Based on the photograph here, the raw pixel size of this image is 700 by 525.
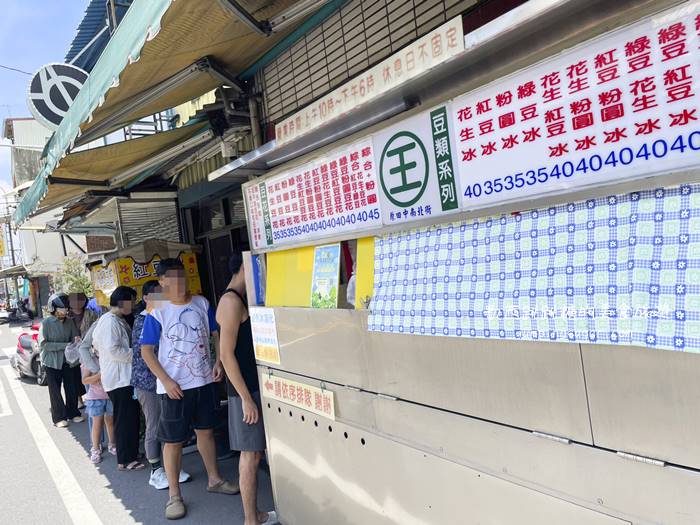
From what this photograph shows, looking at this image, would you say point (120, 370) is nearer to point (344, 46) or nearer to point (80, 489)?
point (80, 489)

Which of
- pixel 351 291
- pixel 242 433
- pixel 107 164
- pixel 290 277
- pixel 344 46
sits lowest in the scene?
pixel 242 433

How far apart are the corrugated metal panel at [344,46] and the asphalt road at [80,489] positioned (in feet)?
11.5

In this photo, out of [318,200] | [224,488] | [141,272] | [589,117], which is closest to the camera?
[589,117]

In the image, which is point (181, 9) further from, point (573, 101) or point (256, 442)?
point (256, 442)

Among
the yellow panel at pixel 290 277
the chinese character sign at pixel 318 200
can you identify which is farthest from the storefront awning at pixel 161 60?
the yellow panel at pixel 290 277

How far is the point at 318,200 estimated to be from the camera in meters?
2.88

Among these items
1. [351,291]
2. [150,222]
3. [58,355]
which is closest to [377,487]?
[351,291]

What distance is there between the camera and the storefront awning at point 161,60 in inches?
115

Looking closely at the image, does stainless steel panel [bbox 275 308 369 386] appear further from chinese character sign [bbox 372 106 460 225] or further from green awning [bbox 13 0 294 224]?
green awning [bbox 13 0 294 224]

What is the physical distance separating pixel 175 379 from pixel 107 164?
2825 millimetres

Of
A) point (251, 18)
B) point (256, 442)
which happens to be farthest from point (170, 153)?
point (256, 442)

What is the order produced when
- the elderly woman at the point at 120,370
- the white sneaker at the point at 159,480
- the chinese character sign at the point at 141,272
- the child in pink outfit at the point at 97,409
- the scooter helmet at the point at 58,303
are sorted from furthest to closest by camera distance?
the chinese character sign at the point at 141,272, the scooter helmet at the point at 58,303, the child in pink outfit at the point at 97,409, the elderly woman at the point at 120,370, the white sneaker at the point at 159,480

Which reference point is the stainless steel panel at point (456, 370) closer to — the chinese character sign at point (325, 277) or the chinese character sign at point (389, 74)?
the chinese character sign at point (325, 277)

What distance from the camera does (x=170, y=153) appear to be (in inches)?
218
